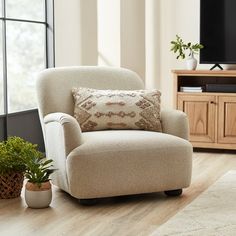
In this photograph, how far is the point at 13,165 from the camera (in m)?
3.70

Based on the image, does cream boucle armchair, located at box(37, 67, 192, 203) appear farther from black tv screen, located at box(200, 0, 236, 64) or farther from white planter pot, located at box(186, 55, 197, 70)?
black tv screen, located at box(200, 0, 236, 64)

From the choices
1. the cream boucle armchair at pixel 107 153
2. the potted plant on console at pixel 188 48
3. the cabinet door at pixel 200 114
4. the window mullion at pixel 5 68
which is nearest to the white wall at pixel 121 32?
the potted plant on console at pixel 188 48

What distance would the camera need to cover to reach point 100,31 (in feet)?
19.7

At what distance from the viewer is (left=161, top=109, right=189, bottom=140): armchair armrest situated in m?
3.93

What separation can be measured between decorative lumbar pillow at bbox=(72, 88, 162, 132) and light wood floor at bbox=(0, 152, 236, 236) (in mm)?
486

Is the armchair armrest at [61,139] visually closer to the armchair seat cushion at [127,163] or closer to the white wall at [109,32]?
the armchair seat cushion at [127,163]

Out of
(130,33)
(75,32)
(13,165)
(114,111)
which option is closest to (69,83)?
(114,111)

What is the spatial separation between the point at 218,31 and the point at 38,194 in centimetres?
298

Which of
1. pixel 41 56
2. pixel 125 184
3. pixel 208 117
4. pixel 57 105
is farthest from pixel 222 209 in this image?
pixel 41 56

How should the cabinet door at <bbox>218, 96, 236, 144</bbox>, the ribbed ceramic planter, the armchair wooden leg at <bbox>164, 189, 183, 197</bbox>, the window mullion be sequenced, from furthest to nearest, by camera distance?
the cabinet door at <bbox>218, 96, 236, 144</bbox> → the window mullion → the armchair wooden leg at <bbox>164, 189, 183, 197</bbox> → the ribbed ceramic planter

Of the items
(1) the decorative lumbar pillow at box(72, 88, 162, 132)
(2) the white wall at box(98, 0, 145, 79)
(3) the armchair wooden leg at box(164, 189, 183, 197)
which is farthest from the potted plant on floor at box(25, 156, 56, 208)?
(2) the white wall at box(98, 0, 145, 79)

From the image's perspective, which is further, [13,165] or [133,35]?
[133,35]

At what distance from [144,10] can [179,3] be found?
1.21 feet

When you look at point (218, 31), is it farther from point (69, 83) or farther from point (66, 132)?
point (66, 132)
